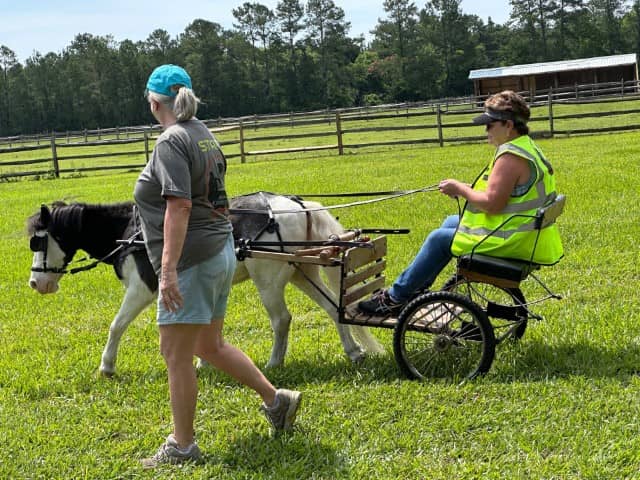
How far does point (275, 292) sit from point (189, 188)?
2.12 m

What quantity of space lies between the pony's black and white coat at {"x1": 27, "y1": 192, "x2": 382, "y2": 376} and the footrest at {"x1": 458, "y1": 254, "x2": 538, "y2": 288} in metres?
1.06

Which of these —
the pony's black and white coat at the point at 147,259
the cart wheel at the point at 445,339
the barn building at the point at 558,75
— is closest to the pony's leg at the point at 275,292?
the pony's black and white coat at the point at 147,259

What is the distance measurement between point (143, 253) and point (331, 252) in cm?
138

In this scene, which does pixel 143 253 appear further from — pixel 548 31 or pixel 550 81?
pixel 548 31

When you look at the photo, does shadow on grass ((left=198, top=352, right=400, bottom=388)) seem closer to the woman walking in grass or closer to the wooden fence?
the woman walking in grass

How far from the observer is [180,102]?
3721 mm

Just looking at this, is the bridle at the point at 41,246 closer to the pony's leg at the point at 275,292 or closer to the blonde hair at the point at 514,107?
the pony's leg at the point at 275,292

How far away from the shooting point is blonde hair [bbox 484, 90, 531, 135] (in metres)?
4.72

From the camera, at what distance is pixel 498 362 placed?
5.00 m

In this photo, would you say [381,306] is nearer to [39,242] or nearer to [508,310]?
[508,310]

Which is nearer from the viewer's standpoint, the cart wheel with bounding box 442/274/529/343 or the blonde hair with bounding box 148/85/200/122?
the blonde hair with bounding box 148/85/200/122

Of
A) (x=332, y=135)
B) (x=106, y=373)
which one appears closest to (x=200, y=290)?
(x=106, y=373)

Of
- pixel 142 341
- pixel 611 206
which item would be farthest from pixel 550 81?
pixel 142 341

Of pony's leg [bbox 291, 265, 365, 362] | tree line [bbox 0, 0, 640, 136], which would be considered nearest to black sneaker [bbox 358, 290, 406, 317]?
pony's leg [bbox 291, 265, 365, 362]
